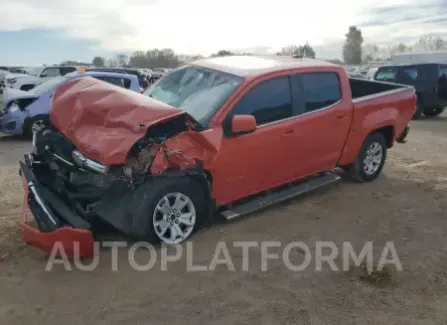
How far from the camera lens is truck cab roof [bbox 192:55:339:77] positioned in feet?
18.5

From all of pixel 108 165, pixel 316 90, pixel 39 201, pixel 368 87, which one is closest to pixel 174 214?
pixel 108 165

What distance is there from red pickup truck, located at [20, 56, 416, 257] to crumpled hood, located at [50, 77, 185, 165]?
0.01 metres

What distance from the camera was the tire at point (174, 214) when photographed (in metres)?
4.62

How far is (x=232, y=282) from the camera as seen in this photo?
164 inches

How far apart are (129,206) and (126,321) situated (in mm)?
1269

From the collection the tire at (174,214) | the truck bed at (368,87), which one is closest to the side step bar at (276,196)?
the tire at (174,214)

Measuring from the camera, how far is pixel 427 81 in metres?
16.4

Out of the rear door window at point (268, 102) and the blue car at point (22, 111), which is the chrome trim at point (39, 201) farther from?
the blue car at point (22, 111)

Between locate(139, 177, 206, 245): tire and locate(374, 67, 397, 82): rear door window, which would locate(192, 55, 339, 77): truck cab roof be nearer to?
locate(139, 177, 206, 245): tire

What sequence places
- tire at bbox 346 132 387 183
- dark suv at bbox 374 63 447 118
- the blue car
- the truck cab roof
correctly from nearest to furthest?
the truck cab roof → tire at bbox 346 132 387 183 → the blue car → dark suv at bbox 374 63 447 118

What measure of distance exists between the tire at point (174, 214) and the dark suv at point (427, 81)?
44.8 ft

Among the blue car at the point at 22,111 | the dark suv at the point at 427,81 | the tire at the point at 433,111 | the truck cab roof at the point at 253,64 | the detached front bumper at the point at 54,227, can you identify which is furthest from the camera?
the tire at the point at 433,111

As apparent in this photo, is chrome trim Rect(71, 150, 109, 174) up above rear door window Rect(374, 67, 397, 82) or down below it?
below

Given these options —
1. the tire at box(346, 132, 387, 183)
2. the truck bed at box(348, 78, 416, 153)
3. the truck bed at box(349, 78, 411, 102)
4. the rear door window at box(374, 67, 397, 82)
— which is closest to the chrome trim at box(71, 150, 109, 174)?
the truck bed at box(348, 78, 416, 153)
